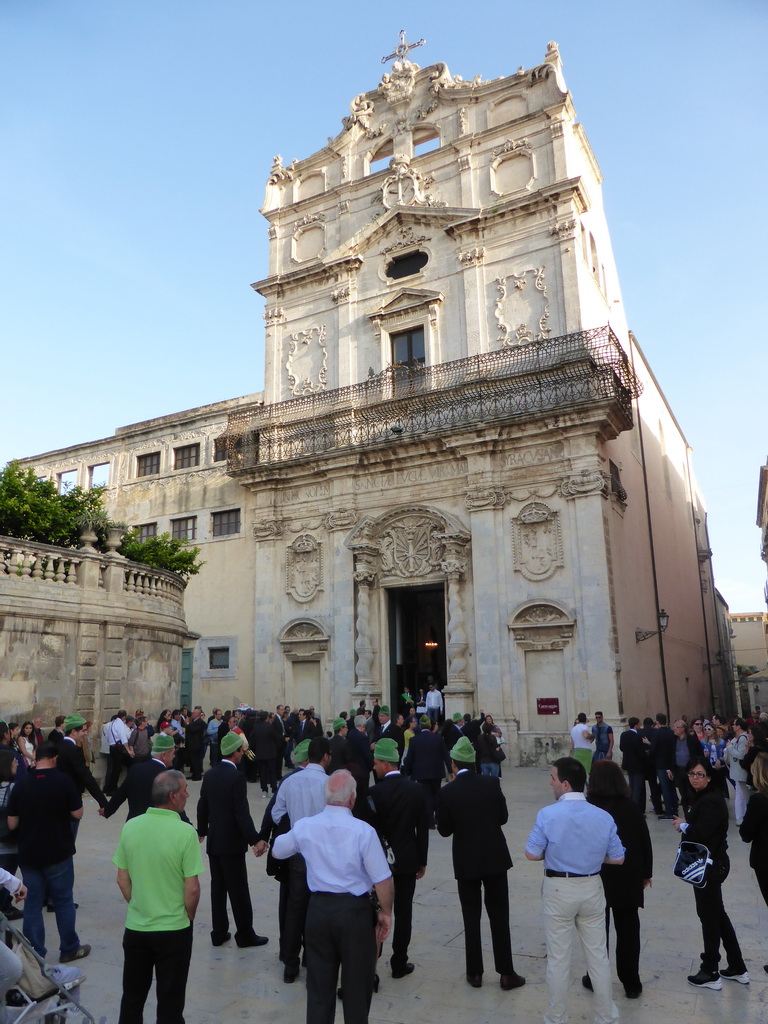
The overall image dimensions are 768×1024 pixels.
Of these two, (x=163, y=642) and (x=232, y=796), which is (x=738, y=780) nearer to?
(x=232, y=796)

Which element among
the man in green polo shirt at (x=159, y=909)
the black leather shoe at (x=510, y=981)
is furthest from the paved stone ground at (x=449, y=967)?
the man in green polo shirt at (x=159, y=909)

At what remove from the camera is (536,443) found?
21.6 m

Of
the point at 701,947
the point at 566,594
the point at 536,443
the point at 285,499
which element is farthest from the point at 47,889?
the point at 285,499

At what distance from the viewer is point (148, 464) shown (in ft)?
98.9

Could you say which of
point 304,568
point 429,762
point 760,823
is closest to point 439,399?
point 304,568

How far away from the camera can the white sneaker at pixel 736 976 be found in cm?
556

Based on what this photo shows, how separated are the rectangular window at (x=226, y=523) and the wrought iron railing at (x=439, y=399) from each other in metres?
1.80

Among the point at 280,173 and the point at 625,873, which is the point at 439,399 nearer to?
the point at 280,173

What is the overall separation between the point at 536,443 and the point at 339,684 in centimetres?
914

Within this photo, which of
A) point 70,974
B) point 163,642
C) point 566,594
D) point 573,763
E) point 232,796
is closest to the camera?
point 70,974

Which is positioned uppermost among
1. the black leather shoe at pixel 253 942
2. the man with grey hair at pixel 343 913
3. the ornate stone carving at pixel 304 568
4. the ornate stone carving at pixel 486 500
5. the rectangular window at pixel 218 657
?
the ornate stone carving at pixel 486 500

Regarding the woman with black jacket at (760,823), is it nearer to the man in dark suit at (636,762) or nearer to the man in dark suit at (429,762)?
the man in dark suit at (429,762)

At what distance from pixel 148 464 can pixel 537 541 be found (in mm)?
16353

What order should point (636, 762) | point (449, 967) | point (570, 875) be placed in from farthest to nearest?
1. point (636, 762)
2. point (449, 967)
3. point (570, 875)
